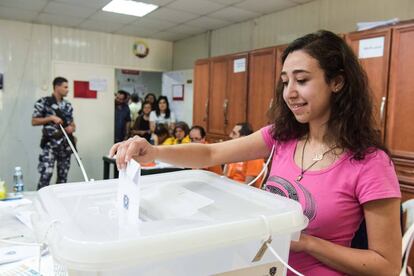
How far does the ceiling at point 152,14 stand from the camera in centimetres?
373

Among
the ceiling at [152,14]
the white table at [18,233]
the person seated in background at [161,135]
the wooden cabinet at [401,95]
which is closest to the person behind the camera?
the white table at [18,233]

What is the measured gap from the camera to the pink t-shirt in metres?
0.79

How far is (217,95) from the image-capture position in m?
4.20

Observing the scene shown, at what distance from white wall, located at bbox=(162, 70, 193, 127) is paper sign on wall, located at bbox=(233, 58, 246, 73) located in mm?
1575

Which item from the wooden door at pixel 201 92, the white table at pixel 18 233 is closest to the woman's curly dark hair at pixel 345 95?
the white table at pixel 18 233

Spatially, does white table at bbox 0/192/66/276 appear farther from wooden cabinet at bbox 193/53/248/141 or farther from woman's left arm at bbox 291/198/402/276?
wooden cabinet at bbox 193/53/248/141

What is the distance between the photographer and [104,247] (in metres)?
0.46

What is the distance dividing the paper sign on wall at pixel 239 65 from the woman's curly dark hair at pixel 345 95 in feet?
9.51

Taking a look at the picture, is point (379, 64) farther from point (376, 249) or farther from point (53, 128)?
point (53, 128)

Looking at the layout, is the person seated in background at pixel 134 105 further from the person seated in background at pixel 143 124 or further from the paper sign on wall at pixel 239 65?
the paper sign on wall at pixel 239 65

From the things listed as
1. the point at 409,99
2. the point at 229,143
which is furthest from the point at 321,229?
the point at 409,99

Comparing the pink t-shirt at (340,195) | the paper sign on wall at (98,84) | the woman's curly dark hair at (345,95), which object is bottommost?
the pink t-shirt at (340,195)

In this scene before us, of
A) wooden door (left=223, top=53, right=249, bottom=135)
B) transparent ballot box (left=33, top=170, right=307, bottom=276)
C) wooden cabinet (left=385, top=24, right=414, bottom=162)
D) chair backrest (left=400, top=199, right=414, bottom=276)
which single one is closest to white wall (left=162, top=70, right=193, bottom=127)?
wooden door (left=223, top=53, right=249, bottom=135)

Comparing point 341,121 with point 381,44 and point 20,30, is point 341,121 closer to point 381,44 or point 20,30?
point 381,44
